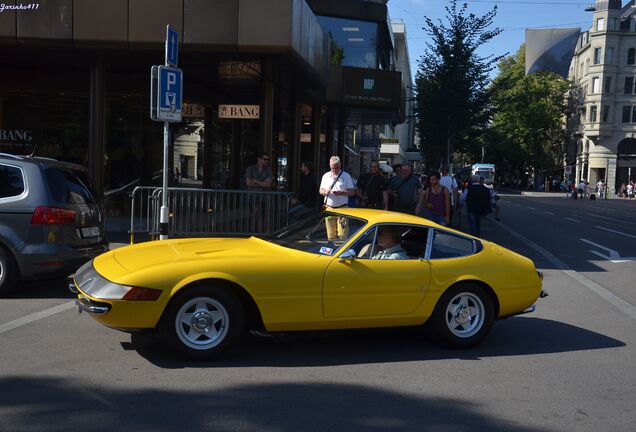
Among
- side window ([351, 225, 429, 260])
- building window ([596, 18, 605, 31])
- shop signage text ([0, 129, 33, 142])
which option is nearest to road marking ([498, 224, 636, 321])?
side window ([351, 225, 429, 260])

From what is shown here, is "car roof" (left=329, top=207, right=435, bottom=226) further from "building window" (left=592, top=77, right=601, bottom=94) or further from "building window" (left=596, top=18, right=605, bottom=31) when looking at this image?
"building window" (left=596, top=18, right=605, bottom=31)

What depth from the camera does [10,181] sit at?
7.70 meters

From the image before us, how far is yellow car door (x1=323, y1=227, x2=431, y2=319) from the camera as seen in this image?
222 inches

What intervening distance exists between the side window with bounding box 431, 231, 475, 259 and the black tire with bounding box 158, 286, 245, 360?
2.07 m

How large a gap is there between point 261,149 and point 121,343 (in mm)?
8353

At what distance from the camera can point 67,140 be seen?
16844 mm

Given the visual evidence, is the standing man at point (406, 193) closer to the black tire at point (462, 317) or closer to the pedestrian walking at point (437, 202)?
the pedestrian walking at point (437, 202)

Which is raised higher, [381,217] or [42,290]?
[381,217]

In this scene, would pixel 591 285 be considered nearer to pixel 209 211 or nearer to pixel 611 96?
pixel 209 211

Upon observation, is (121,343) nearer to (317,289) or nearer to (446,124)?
(317,289)

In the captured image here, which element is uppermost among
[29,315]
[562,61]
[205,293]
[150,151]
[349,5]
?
[349,5]

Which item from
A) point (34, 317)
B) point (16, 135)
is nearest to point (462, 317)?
point (34, 317)

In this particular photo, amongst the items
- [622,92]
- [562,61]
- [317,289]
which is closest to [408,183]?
[317,289]

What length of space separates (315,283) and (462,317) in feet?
5.38
